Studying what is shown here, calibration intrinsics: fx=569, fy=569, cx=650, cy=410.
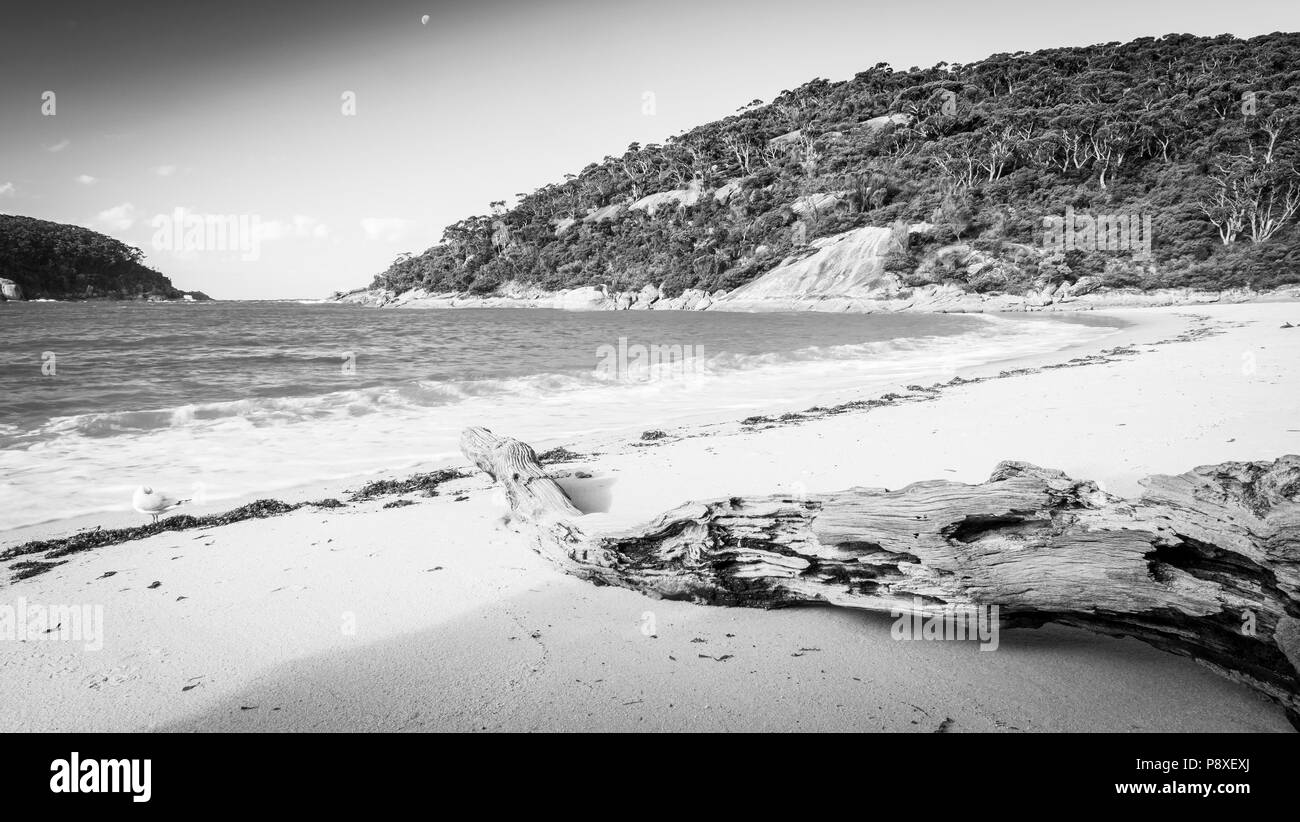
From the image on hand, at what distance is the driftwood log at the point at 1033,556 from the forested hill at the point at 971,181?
207 feet

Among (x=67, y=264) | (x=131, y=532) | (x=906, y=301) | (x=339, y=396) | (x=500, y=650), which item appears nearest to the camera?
(x=500, y=650)

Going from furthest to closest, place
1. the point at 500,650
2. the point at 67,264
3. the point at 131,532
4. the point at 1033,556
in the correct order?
the point at 67,264 < the point at 131,532 < the point at 500,650 < the point at 1033,556

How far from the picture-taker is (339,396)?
1452cm

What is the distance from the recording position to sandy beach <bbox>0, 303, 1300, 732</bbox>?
2.85 meters

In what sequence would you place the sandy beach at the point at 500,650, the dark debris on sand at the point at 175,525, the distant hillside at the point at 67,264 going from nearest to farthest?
the sandy beach at the point at 500,650, the dark debris on sand at the point at 175,525, the distant hillside at the point at 67,264

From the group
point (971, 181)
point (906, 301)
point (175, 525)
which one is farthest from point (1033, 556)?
point (971, 181)

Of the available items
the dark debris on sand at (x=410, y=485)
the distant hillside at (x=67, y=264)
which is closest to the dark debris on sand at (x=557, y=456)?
the dark debris on sand at (x=410, y=485)

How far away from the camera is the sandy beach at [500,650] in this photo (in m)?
2.85

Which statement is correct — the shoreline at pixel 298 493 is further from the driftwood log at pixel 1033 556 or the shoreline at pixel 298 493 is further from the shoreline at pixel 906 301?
the shoreline at pixel 906 301

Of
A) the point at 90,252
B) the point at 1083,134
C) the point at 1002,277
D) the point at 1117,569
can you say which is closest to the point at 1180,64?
the point at 1083,134

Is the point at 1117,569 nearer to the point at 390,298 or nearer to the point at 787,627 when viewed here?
the point at 787,627

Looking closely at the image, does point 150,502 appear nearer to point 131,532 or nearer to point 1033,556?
point 131,532

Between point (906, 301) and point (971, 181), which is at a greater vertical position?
point (971, 181)

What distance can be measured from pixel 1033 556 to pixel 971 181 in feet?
292
